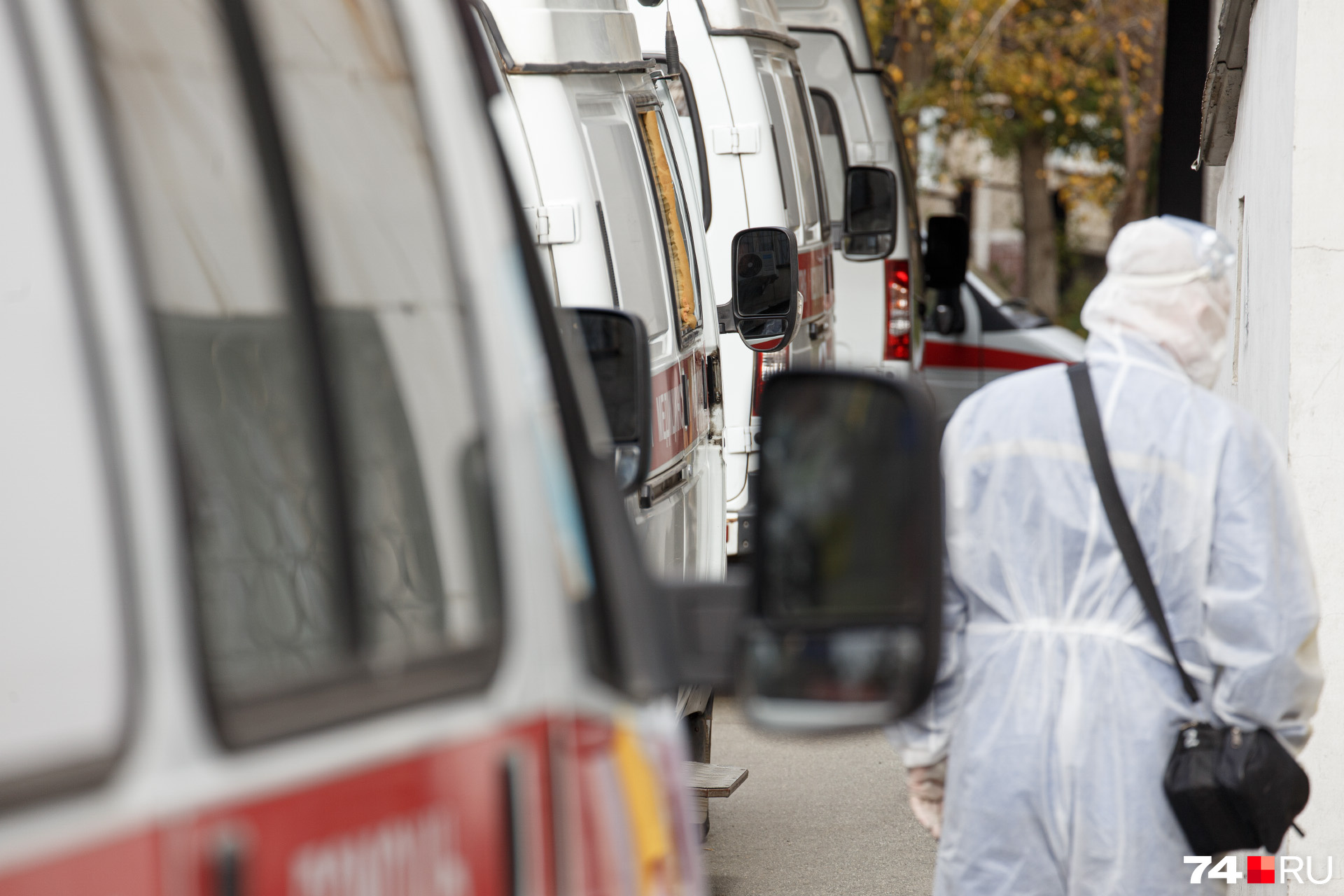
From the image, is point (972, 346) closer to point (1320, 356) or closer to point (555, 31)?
point (1320, 356)

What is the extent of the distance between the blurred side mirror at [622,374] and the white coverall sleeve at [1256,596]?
95cm

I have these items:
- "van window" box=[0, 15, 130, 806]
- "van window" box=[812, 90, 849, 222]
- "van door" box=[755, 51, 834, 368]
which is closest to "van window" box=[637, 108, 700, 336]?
"van door" box=[755, 51, 834, 368]

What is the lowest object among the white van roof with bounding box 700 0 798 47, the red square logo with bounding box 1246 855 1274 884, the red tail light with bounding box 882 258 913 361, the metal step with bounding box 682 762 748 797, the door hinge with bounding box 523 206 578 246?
the metal step with bounding box 682 762 748 797

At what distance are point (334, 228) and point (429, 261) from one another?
97 mm

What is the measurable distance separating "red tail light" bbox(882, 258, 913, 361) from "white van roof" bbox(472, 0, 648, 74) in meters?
6.05

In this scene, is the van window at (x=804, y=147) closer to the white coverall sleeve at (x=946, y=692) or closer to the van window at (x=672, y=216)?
the van window at (x=672, y=216)

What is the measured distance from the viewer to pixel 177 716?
1161 mm

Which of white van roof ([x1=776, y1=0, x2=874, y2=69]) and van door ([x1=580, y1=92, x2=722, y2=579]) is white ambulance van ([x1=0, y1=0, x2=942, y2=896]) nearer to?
van door ([x1=580, y1=92, x2=722, y2=579])

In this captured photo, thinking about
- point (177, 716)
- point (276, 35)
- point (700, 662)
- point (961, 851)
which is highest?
point (276, 35)

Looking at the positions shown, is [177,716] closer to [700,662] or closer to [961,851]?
[700,662]

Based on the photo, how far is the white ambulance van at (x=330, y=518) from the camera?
1.13m

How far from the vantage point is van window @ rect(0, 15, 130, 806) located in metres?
1.09

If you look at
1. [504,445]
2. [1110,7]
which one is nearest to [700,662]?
[504,445]

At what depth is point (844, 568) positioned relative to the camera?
1.64m
